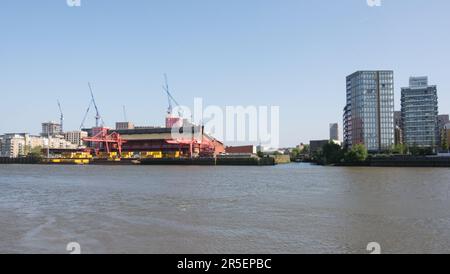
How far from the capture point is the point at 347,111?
476ft

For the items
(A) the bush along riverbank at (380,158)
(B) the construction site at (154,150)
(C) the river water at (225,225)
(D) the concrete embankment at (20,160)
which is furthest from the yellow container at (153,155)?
(C) the river water at (225,225)

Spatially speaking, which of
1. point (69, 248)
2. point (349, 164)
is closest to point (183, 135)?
point (349, 164)

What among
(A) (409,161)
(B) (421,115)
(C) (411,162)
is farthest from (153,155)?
(B) (421,115)

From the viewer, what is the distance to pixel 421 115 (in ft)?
457

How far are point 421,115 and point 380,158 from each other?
53.3 meters

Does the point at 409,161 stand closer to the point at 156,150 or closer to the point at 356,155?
the point at 356,155

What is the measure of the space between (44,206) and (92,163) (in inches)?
4511

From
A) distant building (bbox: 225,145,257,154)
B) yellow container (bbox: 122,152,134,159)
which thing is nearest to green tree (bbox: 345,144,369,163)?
distant building (bbox: 225,145,257,154)

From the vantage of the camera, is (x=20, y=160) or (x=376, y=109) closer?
(x=376, y=109)

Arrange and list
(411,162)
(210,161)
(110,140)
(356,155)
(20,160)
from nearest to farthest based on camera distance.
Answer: (411,162) → (356,155) → (210,161) → (110,140) → (20,160)

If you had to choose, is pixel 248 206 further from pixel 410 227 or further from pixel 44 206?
pixel 44 206

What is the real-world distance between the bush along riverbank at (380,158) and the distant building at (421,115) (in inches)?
1232

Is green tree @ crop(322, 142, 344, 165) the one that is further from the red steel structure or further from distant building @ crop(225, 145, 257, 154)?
the red steel structure
